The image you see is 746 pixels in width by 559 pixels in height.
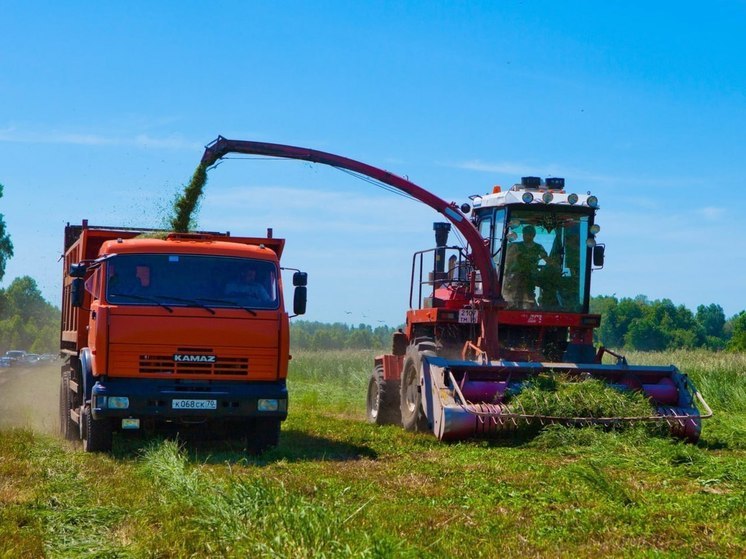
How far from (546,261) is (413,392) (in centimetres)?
290

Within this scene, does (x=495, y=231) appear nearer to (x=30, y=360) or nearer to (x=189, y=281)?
(x=189, y=281)

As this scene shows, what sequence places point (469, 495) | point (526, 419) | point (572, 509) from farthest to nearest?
point (526, 419) < point (469, 495) < point (572, 509)

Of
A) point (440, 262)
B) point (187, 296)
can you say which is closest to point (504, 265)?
point (440, 262)

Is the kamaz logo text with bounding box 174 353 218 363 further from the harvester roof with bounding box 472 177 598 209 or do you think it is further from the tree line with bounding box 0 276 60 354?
the tree line with bounding box 0 276 60 354

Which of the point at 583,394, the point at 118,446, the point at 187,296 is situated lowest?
the point at 118,446

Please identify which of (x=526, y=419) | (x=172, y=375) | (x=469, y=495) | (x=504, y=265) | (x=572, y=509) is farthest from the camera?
(x=504, y=265)

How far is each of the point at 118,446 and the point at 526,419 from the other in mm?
5187

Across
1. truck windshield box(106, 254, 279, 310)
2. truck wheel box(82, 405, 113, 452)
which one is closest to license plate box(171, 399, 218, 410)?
truck wheel box(82, 405, 113, 452)

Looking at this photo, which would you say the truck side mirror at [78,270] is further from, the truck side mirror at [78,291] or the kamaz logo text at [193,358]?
the kamaz logo text at [193,358]

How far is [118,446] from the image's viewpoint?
13086 millimetres

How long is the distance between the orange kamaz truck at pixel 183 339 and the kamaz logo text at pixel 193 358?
0.04 feet

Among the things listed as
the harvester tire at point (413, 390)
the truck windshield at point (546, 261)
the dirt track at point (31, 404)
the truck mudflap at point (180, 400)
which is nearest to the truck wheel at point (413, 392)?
the harvester tire at point (413, 390)

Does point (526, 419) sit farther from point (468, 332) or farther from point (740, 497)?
point (740, 497)

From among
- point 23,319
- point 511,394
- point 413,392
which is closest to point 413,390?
point 413,392
